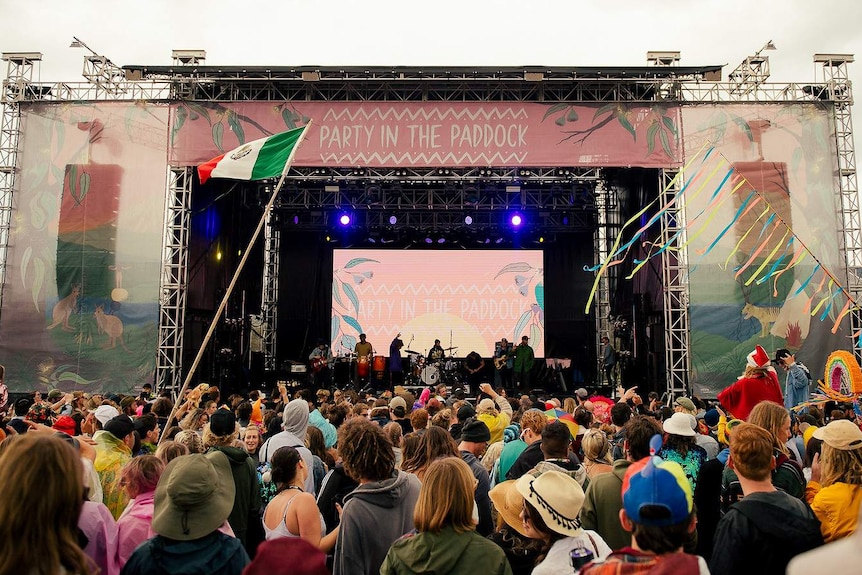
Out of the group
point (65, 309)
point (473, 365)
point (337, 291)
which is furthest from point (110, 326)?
point (473, 365)

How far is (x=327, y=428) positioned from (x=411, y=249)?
1544cm

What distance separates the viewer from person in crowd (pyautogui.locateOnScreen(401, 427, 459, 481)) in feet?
12.8

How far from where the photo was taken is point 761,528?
9.07 ft

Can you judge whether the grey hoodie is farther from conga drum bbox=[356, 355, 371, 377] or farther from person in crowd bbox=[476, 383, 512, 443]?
conga drum bbox=[356, 355, 371, 377]

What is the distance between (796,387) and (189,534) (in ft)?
26.5

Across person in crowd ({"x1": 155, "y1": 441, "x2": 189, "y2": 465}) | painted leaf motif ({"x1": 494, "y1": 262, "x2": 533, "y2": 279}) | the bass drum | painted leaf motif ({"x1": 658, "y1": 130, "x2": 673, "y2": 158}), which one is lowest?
the bass drum

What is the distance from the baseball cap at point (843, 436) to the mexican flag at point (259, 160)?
732 centimetres

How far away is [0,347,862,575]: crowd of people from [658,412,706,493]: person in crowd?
12 mm

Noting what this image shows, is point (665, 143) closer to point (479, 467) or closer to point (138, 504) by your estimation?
point (479, 467)

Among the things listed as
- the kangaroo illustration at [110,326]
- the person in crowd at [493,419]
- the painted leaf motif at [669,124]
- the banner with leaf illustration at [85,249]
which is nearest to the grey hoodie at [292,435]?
the person in crowd at [493,419]

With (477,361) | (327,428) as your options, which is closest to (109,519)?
(327,428)

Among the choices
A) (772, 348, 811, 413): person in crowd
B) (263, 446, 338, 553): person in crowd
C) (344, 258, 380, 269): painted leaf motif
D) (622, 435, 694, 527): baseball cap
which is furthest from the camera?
(344, 258, 380, 269): painted leaf motif

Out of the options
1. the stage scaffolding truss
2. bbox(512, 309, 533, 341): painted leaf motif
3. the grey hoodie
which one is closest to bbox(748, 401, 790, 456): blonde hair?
the grey hoodie

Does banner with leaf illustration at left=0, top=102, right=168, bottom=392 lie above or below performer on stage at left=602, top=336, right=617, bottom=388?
above
